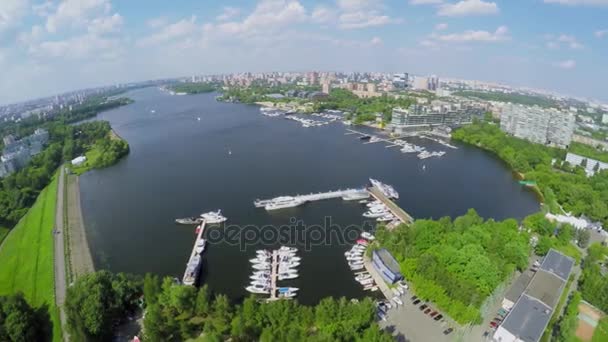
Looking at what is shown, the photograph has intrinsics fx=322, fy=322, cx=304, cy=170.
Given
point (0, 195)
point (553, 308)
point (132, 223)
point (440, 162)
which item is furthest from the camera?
point (440, 162)

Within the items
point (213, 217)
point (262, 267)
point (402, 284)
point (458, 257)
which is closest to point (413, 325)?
point (402, 284)

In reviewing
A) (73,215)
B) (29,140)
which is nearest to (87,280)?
(73,215)

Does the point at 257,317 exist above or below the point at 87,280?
below

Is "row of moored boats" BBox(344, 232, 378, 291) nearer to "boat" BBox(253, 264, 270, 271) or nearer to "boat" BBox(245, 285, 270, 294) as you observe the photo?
"boat" BBox(253, 264, 270, 271)

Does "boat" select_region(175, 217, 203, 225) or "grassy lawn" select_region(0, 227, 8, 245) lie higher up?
"boat" select_region(175, 217, 203, 225)

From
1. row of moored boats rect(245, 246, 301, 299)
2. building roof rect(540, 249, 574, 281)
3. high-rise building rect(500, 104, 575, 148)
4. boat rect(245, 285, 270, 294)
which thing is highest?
high-rise building rect(500, 104, 575, 148)

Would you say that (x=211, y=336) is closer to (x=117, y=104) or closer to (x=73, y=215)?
(x=73, y=215)

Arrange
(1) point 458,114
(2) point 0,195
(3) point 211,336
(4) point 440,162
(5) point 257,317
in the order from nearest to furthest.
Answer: (3) point 211,336 < (5) point 257,317 < (2) point 0,195 < (4) point 440,162 < (1) point 458,114

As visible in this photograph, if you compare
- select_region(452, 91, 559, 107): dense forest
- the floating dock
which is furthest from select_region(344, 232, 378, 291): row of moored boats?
select_region(452, 91, 559, 107): dense forest
